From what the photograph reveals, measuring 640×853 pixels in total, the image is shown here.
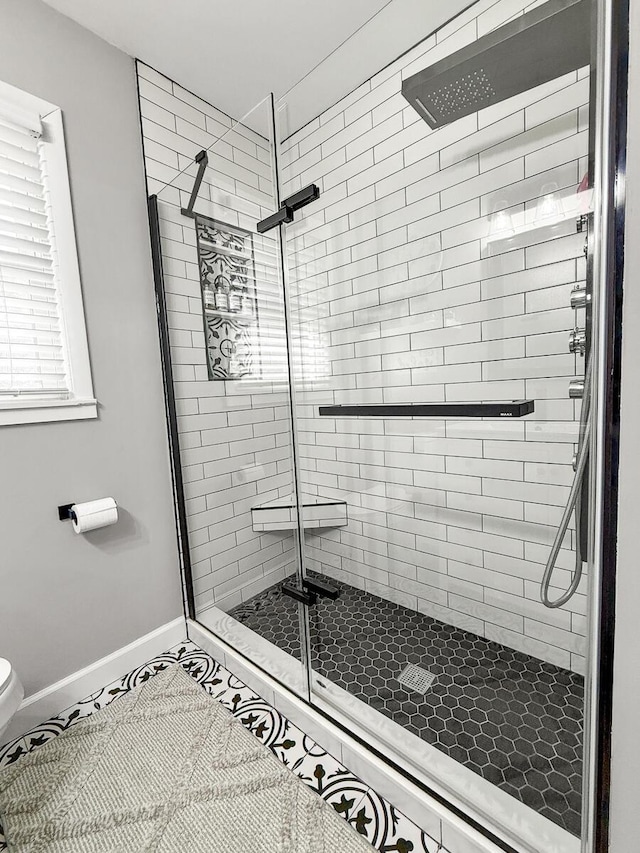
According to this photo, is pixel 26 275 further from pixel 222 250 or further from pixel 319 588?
pixel 319 588

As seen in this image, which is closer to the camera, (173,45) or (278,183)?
(278,183)

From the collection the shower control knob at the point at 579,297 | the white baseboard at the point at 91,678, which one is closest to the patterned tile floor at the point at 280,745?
the white baseboard at the point at 91,678

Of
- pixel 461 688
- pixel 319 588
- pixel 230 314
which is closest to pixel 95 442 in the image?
pixel 230 314

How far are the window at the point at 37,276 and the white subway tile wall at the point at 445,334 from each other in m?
0.85

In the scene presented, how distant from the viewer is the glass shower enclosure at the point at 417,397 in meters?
1.05

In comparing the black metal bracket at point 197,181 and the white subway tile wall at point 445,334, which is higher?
the black metal bracket at point 197,181

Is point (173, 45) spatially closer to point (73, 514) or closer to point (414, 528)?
point (73, 514)

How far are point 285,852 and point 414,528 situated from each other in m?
1.07

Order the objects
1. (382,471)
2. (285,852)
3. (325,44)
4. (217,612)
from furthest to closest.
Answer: (217,612) → (382,471) → (325,44) → (285,852)

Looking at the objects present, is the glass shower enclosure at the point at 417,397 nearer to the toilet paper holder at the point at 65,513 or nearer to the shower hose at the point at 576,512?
the shower hose at the point at 576,512

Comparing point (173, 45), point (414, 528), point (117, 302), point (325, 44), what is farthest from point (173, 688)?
point (325, 44)

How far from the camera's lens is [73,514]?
154cm

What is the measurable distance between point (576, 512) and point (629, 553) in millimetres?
261

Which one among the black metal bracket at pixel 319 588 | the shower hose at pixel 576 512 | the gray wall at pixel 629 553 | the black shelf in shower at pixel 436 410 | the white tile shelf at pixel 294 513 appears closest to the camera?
the gray wall at pixel 629 553
